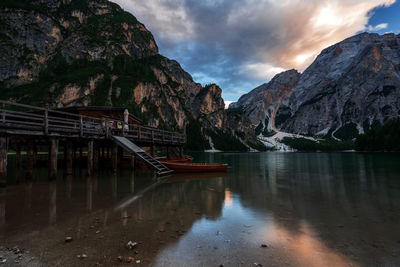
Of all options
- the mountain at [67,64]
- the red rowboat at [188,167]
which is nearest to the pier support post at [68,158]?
the red rowboat at [188,167]

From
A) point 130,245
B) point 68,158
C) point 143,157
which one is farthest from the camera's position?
point 143,157

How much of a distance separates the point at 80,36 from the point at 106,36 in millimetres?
23214

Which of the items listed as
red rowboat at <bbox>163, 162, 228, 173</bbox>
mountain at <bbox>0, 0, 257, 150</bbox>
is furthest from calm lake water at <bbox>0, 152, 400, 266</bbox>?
mountain at <bbox>0, 0, 257, 150</bbox>

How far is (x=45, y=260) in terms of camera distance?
506cm

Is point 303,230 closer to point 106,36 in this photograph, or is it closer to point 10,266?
point 10,266

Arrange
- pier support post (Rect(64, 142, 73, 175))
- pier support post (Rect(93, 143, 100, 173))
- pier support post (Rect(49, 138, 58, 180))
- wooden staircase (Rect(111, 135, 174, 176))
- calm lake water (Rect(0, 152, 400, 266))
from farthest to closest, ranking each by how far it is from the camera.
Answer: pier support post (Rect(93, 143, 100, 173)) → wooden staircase (Rect(111, 135, 174, 176)) → pier support post (Rect(64, 142, 73, 175)) → pier support post (Rect(49, 138, 58, 180)) → calm lake water (Rect(0, 152, 400, 266))

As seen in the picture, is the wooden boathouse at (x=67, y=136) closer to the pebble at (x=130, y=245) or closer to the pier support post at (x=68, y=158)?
the pier support post at (x=68, y=158)

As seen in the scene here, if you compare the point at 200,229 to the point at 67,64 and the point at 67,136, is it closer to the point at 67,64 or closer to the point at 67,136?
the point at 67,136

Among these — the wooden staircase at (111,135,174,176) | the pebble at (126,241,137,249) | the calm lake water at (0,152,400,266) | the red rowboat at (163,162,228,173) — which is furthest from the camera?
the red rowboat at (163,162,228,173)

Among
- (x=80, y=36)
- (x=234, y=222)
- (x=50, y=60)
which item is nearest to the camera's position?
(x=234, y=222)

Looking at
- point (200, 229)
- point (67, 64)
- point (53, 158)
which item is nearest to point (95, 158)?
point (53, 158)

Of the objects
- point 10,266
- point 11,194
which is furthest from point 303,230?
point 11,194

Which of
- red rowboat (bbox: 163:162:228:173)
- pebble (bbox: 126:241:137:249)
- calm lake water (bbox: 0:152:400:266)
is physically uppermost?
red rowboat (bbox: 163:162:228:173)

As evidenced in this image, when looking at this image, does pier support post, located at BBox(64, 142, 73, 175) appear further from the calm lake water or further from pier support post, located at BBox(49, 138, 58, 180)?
the calm lake water
